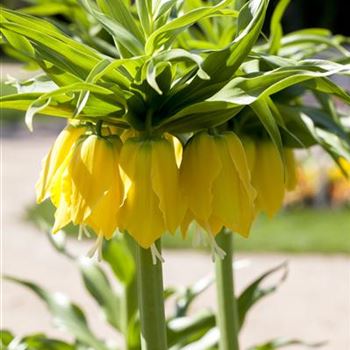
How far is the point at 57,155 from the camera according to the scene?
0.80m

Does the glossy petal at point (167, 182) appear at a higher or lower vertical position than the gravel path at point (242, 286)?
higher


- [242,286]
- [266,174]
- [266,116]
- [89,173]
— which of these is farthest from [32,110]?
[242,286]

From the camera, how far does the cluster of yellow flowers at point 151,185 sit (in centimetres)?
75

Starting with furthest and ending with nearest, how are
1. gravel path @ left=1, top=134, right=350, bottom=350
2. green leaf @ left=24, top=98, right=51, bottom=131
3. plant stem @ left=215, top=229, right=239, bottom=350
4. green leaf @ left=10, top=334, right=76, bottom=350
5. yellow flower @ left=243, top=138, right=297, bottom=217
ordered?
gravel path @ left=1, top=134, right=350, bottom=350 < green leaf @ left=10, top=334, right=76, bottom=350 < plant stem @ left=215, top=229, right=239, bottom=350 < yellow flower @ left=243, top=138, right=297, bottom=217 < green leaf @ left=24, top=98, right=51, bottom=131

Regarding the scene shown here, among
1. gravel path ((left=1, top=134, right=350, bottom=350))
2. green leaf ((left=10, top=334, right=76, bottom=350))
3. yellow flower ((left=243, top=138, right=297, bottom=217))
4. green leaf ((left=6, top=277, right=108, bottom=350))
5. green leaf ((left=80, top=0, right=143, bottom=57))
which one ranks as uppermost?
green leaf ((left=80, top=0, right=143, bottom=57))

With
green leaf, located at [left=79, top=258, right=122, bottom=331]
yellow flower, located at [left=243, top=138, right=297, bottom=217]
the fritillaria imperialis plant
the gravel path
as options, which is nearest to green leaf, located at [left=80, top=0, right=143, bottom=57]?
the fritillaria imperialis plant

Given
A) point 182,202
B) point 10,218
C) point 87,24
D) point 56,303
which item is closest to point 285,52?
point 87,24

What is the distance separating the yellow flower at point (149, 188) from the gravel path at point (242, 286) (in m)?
2.17

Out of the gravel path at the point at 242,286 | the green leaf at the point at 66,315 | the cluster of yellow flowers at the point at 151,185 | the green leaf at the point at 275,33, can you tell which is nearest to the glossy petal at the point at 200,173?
the cluster of yellow flowers at the point at 151,185

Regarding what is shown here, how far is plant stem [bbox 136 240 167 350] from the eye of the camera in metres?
0.79

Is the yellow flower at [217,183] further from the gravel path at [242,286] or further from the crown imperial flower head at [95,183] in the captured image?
the gravel path at [242,286]

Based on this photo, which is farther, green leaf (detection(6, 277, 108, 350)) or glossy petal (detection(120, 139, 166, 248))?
green leaf (detection(6, 277, 108, 350))

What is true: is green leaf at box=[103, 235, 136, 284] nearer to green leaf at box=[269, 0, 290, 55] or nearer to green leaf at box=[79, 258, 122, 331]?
green leaf at box=[79, 258, 122, 331]

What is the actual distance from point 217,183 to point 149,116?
82mm
